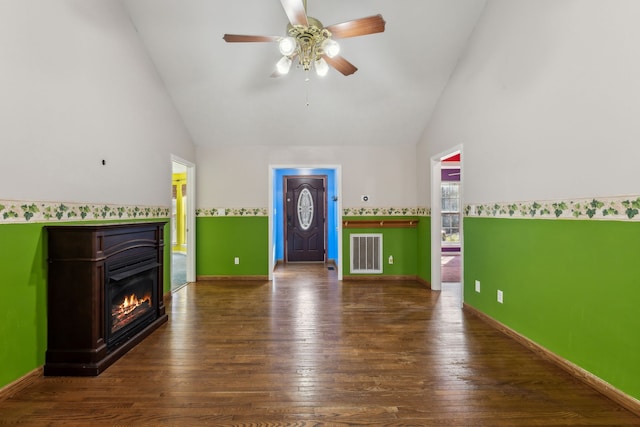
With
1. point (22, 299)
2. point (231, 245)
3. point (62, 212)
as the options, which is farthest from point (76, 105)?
point (231, 245)

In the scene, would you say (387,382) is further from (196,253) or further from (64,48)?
(196,253)

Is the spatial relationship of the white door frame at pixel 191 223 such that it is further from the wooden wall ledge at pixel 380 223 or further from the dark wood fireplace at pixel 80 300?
the dark wood fireplace at pixel 80 300

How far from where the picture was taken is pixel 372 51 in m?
3.77

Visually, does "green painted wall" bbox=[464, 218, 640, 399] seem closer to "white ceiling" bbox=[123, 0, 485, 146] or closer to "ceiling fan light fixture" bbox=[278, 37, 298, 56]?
"white ceiling" bbox=[123, 0, 485, 146]

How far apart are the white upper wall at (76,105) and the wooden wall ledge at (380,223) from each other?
2924 millimetres

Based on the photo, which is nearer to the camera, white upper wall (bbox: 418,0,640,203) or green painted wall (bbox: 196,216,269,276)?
white upper wall (bbox: 418,0,640,203)

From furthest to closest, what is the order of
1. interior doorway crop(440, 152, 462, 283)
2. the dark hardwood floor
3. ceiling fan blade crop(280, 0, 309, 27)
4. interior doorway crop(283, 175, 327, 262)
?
interior doorway crop(440, 152, 462, 283), interior doorway crop(283, 175, 327, 262), ceiling fan blade crop(280, 0, 309, 27), the dark hardwood floor

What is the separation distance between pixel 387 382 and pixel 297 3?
2581 millimetres

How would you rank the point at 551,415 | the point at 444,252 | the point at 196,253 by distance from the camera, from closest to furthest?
1. the point at 551,415
2. the point at 196,253
3. the point at 444,252

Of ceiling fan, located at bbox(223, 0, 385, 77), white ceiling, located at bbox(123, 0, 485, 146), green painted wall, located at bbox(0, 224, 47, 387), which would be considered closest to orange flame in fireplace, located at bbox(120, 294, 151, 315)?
green painted wall, located at bbox(0, 224, 47, 387)

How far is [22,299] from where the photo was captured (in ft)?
6.95

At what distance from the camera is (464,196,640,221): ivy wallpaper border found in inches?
73.6

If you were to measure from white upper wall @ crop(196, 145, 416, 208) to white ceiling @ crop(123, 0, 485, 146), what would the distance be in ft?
0.55

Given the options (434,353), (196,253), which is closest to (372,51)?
(434,353)
